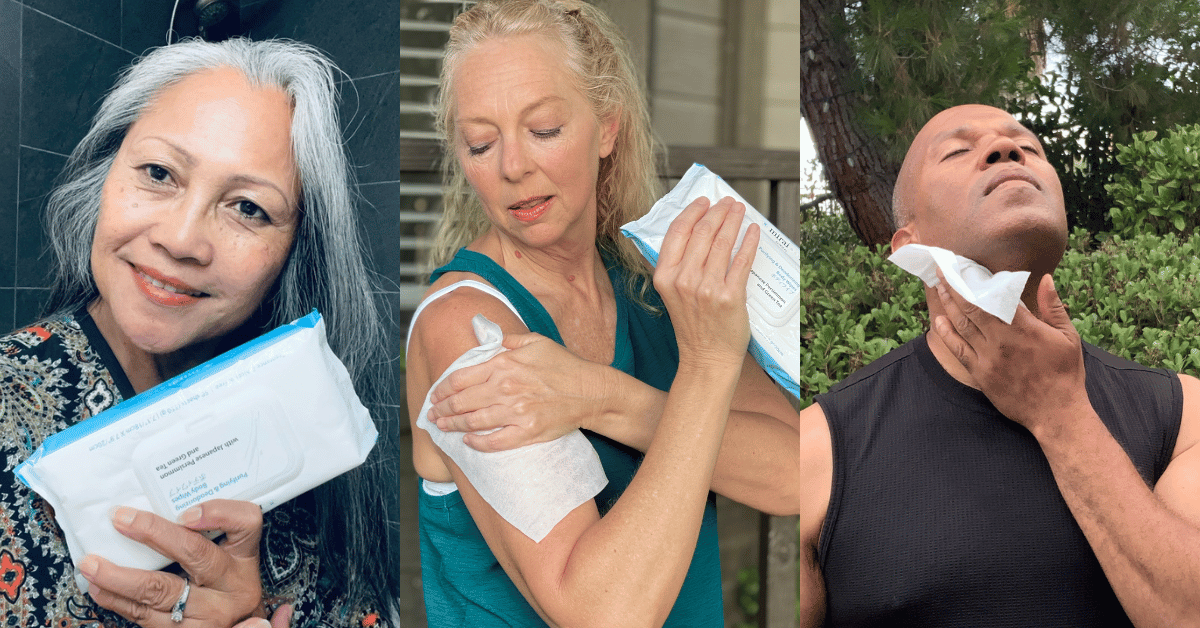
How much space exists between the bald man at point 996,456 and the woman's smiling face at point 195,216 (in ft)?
4.19

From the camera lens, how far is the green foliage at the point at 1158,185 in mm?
1755

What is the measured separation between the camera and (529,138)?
174 centimetres

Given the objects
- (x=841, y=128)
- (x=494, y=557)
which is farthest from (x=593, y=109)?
(x=494, y=557)

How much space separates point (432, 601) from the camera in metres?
1.93

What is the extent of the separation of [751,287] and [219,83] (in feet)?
4.21

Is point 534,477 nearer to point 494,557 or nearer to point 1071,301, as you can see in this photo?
point 494,557

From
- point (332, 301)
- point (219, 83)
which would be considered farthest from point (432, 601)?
point (219, 83)

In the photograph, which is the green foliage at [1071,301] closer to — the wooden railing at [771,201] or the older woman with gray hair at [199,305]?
the wooden railing at [771,201]

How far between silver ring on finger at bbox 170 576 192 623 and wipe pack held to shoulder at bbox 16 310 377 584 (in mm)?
72

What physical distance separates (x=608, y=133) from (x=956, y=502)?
3.35ft

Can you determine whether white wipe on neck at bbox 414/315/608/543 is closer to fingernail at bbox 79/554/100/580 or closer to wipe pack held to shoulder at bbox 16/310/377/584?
wipe pack held to shoulder at bbox 16/310/377/584

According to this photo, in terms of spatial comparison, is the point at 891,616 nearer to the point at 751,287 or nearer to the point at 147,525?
the point at 751,287

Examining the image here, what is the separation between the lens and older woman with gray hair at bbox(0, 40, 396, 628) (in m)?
1.91

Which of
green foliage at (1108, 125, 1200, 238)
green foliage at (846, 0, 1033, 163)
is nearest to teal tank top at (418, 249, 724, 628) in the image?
green foliage at (846, 0, 1033, 163)
